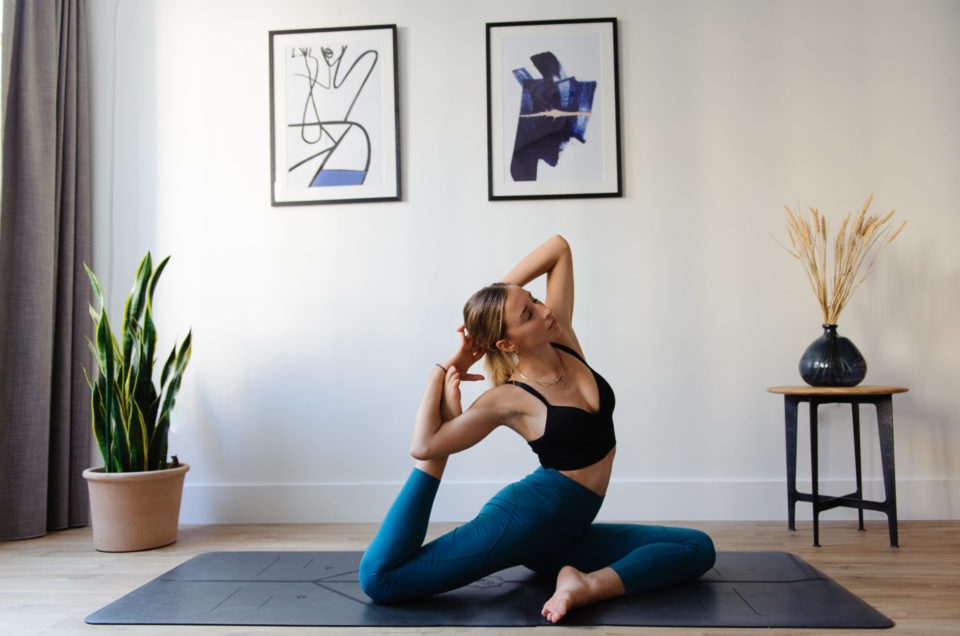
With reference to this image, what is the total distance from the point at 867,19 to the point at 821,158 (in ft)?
2.02

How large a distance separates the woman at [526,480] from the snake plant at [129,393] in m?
1.22

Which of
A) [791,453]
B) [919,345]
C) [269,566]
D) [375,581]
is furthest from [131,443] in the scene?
[919,345]

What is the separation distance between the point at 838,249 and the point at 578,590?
6.12ft

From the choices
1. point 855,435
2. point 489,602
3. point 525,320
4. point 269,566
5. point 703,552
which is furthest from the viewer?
point 855,435

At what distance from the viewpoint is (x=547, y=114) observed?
300 centimetres

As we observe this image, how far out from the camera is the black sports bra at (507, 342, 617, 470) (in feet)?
5.66

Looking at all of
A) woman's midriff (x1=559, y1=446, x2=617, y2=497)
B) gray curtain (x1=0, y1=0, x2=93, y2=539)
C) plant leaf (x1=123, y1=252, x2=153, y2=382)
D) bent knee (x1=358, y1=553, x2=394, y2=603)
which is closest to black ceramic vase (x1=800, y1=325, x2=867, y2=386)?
woman's midriff (x1=559, y1=446, x2=617, y2=497)

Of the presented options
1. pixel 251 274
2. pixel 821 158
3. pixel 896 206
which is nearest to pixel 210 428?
pixel 251 274

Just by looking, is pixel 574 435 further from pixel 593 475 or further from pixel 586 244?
pixel 586 244

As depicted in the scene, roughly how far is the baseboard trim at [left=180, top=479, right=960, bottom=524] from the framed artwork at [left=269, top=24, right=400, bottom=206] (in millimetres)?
1270

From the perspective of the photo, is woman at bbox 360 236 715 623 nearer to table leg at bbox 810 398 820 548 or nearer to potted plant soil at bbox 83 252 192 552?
table leg at bbox 810 398 820 548

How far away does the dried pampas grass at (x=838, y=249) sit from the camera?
2.67 m

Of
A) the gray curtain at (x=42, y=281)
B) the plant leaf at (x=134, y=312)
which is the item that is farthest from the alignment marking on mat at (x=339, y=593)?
the gray curtain at (x=42, y=281)

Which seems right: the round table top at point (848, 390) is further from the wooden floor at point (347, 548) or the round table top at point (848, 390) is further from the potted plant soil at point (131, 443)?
the potted plant soil at point (131, 443)
